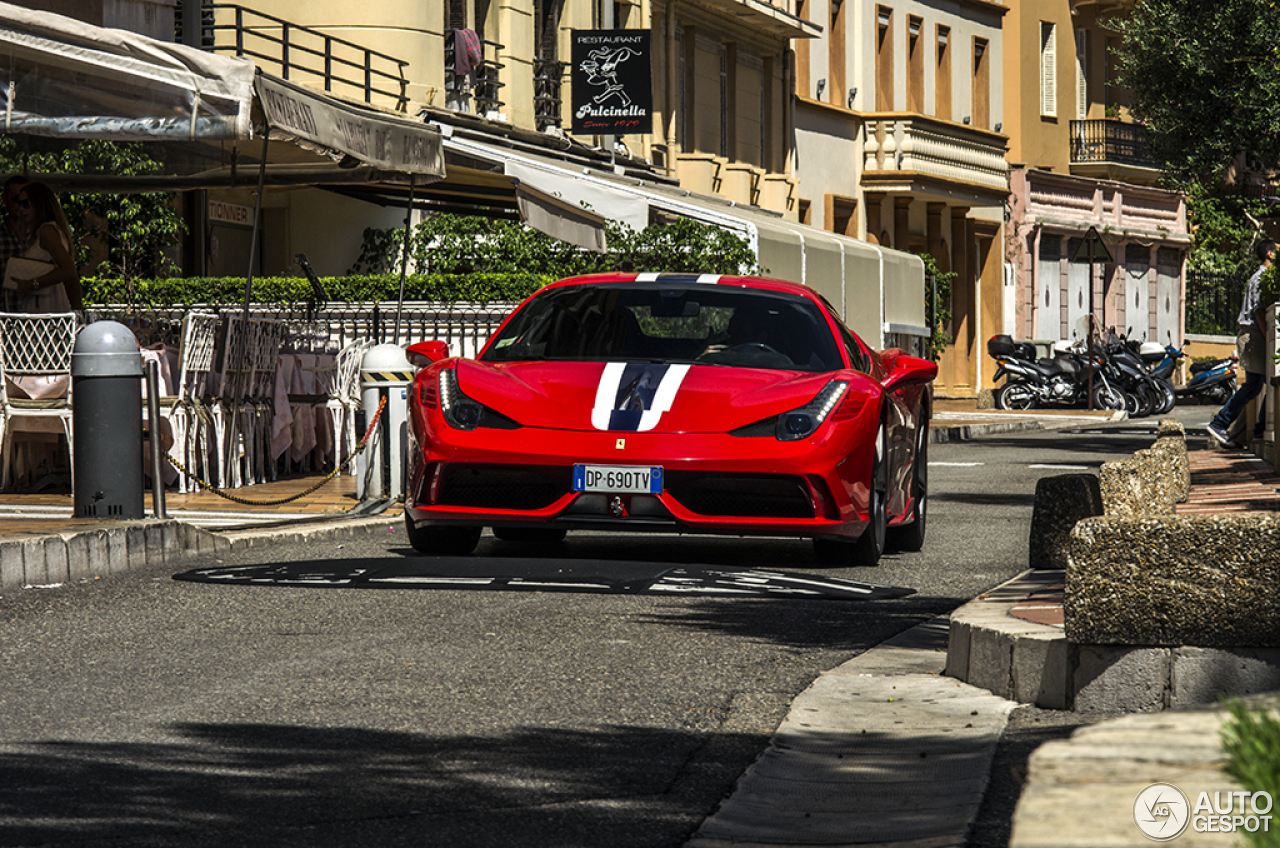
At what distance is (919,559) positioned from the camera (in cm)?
1020

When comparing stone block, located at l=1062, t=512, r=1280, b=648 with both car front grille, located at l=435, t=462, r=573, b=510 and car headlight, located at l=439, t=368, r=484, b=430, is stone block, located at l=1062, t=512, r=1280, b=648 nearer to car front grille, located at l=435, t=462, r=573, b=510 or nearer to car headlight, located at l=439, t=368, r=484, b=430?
car front grille, located at l=435, t=462, r=573, b=510

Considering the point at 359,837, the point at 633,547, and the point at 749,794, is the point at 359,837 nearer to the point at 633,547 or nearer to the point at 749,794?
the point at 749,794

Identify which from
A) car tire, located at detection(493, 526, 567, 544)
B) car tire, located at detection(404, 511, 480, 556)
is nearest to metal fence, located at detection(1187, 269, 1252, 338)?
car tire, located at detection(493, 526, 567, 544)

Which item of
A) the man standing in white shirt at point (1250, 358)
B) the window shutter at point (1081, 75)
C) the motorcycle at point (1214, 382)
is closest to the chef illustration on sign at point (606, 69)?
the motorcycle at point (1214, 382)

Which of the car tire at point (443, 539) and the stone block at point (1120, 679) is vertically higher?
the stone block at point (1120, 679)

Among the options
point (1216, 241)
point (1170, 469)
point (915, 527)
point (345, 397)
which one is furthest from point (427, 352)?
point (1216, 241)

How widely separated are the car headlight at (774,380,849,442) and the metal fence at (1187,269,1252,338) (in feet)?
166

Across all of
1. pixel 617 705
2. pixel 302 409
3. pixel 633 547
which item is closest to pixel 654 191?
pixel 302 409

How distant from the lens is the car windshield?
9.70m

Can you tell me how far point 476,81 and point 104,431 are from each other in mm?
20724

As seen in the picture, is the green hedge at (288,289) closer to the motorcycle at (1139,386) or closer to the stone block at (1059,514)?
the motorcycle at (1139,386)

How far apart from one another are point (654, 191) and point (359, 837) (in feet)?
76.8

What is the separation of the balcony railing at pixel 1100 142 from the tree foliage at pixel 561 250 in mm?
29045

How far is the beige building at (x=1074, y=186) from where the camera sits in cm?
4950
